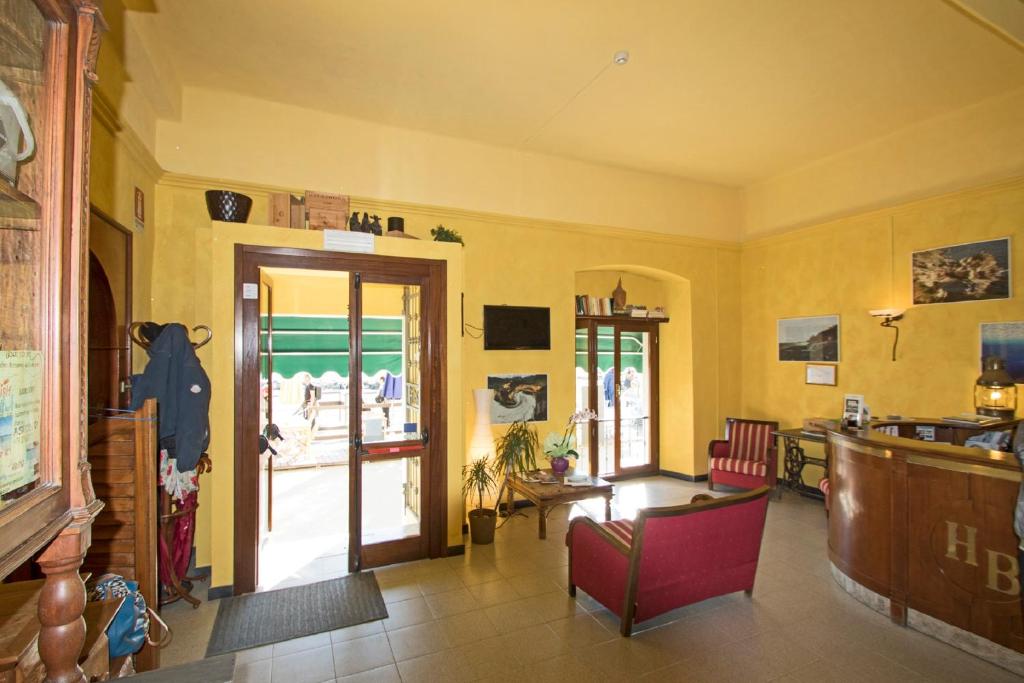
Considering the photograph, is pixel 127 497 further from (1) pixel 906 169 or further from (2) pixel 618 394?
(1) pixel 906 169

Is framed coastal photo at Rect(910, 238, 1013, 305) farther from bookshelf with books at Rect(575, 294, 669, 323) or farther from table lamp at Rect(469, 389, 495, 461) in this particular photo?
table lamp at Rect(469, 389, 495, 461)

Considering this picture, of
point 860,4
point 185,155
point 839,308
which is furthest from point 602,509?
point 185,155

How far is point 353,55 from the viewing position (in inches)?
148

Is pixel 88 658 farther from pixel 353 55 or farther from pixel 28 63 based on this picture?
pixel 353 55

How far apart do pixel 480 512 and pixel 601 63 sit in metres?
4.12

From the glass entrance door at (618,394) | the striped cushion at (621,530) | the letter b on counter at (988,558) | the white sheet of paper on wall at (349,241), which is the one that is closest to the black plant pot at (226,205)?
the white sheet of paper on wall at (349,241)

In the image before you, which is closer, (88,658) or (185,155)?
(88,658)

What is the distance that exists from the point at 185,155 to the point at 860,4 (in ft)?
17.4

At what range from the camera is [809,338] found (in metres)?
6.09

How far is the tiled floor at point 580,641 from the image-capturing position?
2.72 metres

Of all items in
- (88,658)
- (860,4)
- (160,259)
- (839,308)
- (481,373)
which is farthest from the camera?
(839,308)

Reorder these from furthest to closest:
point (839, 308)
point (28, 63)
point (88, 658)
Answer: point (839, 308)
point (88, 658)
point (28, 63)

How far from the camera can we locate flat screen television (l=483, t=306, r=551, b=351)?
5340mm

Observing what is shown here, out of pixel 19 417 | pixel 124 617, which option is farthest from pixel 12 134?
pixel 124 617
